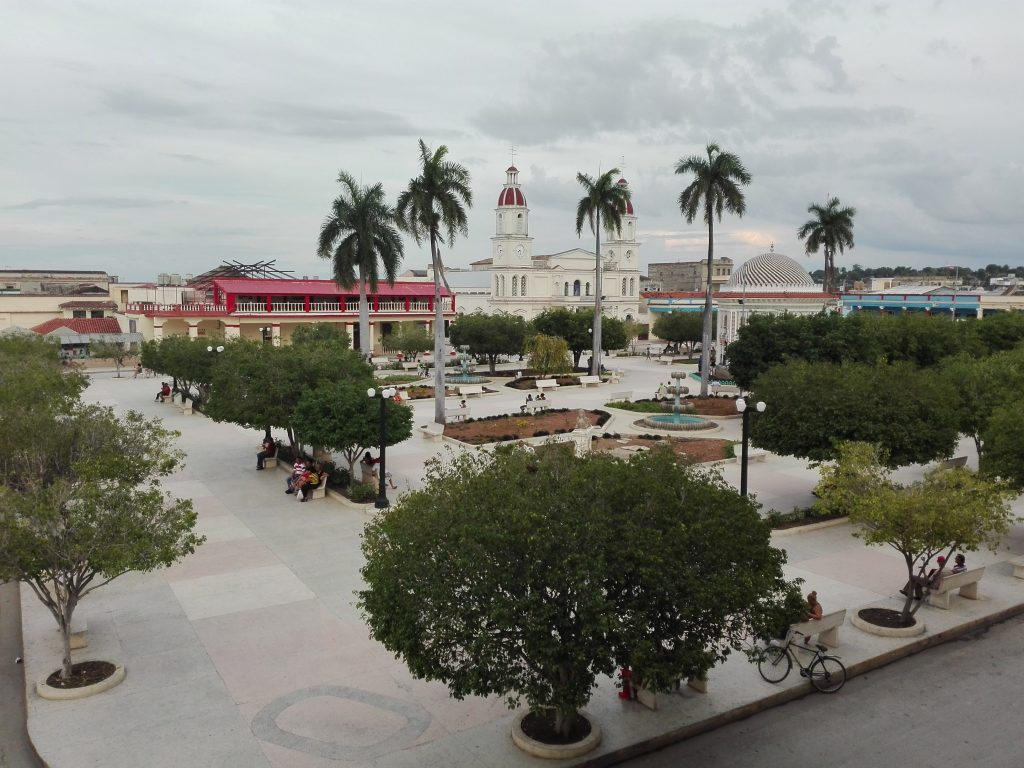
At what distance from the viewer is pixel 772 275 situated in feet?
199

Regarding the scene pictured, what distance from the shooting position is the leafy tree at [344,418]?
21047 mm

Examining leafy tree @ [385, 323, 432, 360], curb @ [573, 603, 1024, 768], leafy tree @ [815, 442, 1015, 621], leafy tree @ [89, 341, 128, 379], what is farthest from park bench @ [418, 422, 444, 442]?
leafy tree @ [89, 341, 128, 379]

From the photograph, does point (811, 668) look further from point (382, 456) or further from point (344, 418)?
point (344, 418)

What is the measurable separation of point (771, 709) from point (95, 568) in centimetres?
952

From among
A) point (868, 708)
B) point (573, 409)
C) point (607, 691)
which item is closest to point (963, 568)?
point (868, 708)

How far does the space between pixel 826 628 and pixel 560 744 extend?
5.09 m

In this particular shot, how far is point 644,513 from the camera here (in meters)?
9.54

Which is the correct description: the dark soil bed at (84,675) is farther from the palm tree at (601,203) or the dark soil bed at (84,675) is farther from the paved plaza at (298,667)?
the palm tree at (601,203)

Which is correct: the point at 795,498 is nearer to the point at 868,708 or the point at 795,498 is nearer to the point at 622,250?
the point at 868,708

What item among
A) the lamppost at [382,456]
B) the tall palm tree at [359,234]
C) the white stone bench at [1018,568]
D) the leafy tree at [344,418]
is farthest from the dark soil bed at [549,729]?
the tall palm tree at [359,234]

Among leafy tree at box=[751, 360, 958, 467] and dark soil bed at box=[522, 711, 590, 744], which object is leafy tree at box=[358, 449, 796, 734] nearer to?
dark soil bed at box=[522, 711, 590, 744]

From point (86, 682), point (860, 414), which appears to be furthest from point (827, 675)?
point (86, 682)

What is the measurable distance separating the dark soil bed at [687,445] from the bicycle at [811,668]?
1361 centimetres

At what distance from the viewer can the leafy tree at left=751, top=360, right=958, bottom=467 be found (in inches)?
732
